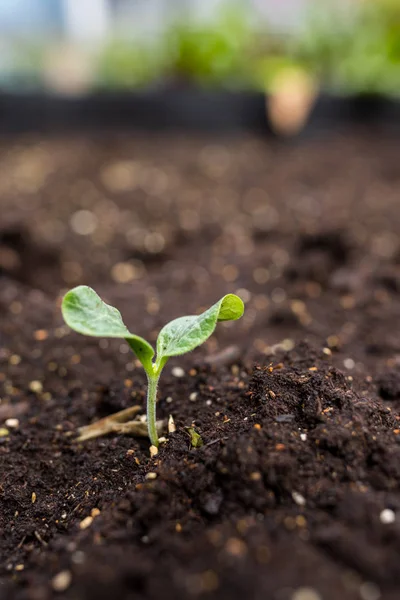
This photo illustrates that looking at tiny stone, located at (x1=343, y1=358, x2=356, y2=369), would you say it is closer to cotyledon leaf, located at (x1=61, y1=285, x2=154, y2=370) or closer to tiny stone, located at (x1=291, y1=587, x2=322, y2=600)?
cotyledon leaf, located at (x1=61, y1=285, x2=154, y2=370)

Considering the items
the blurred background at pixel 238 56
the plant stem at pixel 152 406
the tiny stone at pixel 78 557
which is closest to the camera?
the tiny stone at pixel 78 557

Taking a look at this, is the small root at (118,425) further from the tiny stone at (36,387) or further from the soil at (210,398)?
the tiny stone at (36,387)

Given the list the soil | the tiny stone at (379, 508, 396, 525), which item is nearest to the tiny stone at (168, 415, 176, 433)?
the soil

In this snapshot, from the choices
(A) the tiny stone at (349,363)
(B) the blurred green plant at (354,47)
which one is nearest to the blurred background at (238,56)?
(B) the blurred green plant at (354,47)

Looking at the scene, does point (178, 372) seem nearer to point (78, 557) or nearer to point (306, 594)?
point (78, 557)

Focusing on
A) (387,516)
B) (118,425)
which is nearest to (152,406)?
(118,425)

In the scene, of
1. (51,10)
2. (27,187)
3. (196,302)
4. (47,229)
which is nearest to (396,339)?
(196,302)

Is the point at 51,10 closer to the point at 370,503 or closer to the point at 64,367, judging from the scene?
the point at 64,367

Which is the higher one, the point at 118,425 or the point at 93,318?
the point at 93,318

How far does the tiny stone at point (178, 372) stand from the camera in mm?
1577

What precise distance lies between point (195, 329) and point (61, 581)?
475 mm

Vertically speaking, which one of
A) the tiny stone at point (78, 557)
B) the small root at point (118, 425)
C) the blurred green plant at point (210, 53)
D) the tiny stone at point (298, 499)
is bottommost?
the blurred green plant at point (210, 53)

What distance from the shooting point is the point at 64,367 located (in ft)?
5.65

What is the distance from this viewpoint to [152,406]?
1.23 metres
